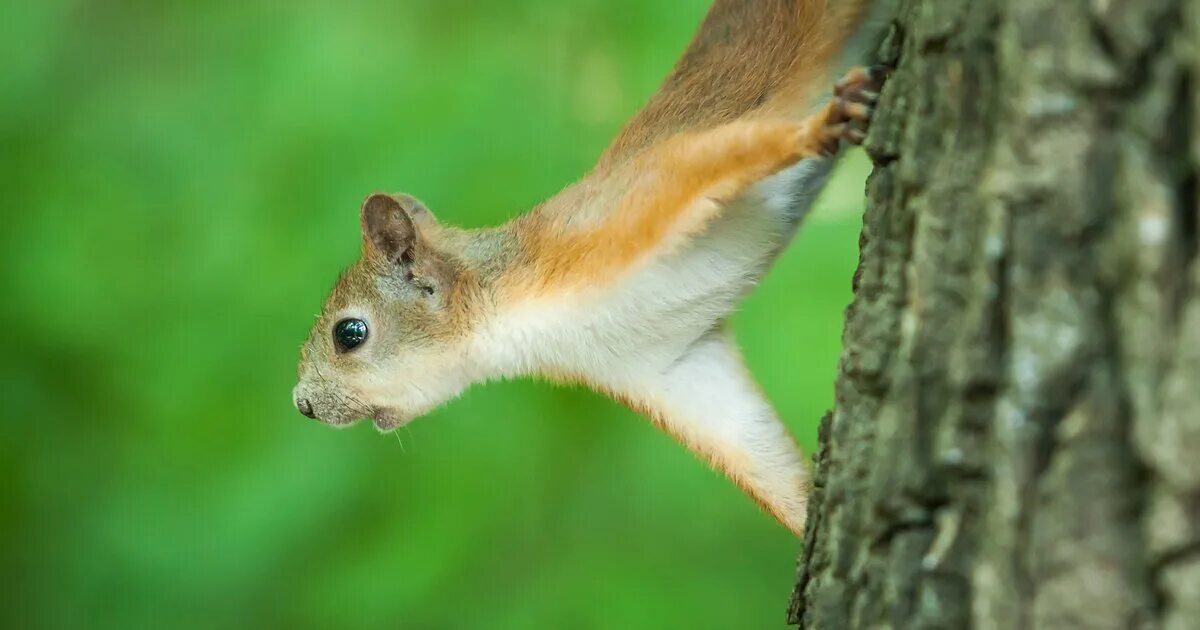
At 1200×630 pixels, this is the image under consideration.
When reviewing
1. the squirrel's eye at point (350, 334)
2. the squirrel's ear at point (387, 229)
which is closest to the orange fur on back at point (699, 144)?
the squirrel's ear at point (387, 229)

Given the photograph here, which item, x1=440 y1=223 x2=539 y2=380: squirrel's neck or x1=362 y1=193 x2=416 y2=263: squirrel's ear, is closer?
x1=440 y1=223 x2=539 y2=380: squirrel's neck

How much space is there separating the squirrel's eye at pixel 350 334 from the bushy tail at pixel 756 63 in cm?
62

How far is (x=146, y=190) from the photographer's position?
342 centimetres

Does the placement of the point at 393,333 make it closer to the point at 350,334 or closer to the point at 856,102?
the point at 350,334

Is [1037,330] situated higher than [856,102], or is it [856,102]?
[856,102]

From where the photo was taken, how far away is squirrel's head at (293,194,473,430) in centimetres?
235

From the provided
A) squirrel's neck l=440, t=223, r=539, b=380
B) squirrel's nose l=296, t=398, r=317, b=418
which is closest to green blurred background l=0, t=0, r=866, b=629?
squirrel's nose l=296, t=398, r=317, b=418

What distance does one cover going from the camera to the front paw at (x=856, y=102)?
1.47m

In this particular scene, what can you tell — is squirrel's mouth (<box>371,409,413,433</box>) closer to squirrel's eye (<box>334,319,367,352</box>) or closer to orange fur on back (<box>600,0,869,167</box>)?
squirrel's eye (<box>334,319,367,352</box>)

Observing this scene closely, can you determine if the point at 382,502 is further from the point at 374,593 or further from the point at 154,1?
the point at 154,1

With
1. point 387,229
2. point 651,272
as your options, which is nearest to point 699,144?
point 651,272

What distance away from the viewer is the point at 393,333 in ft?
7.84

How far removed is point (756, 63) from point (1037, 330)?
126 cm

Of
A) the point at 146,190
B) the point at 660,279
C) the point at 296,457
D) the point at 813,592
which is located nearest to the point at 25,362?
the point at 146,190
